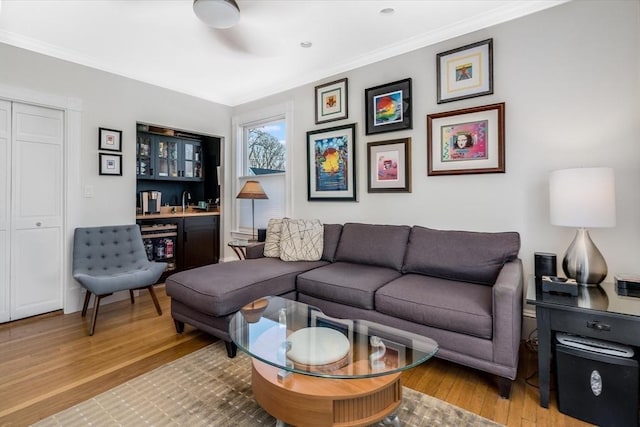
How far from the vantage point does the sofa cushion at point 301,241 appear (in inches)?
120

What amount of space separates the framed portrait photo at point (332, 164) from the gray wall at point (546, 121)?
21.6 inches

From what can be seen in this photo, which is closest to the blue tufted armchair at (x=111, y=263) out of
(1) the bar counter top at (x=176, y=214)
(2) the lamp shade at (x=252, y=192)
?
(1) the bar counter top at (x=176, y=214)

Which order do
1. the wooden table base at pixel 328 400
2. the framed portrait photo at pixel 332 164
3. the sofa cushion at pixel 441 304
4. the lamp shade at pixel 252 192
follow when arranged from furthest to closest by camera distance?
the lamp shade at pixel 252 192 < the framed portrait photo at pixel 332 164 < the sofa cushion at pixel 441 304 < the wooden table base at pixel 328 400

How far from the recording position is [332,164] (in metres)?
3.47

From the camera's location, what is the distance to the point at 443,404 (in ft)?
5.52

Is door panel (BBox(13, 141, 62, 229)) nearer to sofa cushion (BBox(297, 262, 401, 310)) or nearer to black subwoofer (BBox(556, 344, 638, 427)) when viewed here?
sofa cushion (BBox(297, 262, 401, 310))

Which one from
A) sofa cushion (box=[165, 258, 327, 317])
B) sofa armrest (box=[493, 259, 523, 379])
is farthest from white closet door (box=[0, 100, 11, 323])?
sofa armrest (box=[493, 259, 523, 379])

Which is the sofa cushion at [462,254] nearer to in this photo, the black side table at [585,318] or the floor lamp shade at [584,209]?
the floor lamp shade at [584,209]

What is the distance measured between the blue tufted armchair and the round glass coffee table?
157cm

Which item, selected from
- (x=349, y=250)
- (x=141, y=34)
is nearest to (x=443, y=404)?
(x=349, y=250)

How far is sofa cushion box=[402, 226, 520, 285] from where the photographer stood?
2244 mm

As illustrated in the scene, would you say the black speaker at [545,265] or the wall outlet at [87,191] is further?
the wall outlet at [87,191]

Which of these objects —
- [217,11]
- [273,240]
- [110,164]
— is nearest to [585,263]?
[273,240]

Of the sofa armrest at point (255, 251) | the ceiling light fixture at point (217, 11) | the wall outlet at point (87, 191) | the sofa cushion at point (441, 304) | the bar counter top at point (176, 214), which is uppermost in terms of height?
the ceiling light fixture at point (217, 11)
